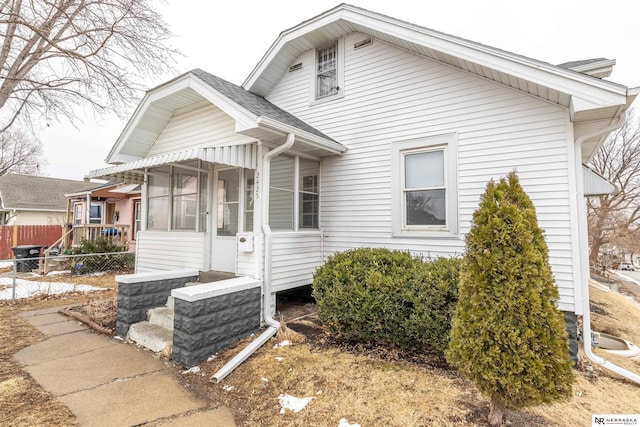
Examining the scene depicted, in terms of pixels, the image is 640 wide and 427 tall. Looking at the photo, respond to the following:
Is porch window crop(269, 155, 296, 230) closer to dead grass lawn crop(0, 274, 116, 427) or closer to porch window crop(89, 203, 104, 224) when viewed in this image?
dead grass lawn crop(0, 274, 116, 427)

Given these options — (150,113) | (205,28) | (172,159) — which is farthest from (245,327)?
(205,28)

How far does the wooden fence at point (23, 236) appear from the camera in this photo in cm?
1505

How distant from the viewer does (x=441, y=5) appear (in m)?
10.2

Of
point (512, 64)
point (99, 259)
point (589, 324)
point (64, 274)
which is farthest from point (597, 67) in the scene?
point (64, 274)

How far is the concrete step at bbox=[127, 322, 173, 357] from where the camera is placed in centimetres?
414

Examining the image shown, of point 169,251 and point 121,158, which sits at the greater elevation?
point 121,158

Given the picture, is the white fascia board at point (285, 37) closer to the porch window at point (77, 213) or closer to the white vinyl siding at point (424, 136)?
the white vinyl siding at point (424, 136)

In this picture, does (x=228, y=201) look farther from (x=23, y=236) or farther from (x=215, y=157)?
(x=23, y=236)

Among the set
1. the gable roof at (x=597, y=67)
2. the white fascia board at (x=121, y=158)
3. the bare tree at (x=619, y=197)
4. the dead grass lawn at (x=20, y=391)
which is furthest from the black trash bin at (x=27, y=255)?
the bare tree at (x=619, y=197)

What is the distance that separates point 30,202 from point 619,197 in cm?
3933

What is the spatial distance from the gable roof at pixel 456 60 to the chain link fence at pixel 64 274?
6977 millimetres

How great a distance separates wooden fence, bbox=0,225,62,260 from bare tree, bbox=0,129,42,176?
47.1 ft

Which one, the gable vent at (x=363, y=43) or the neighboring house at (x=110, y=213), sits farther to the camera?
the neighboring house at (x=110, y=213)

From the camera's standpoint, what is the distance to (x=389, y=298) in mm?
3799
